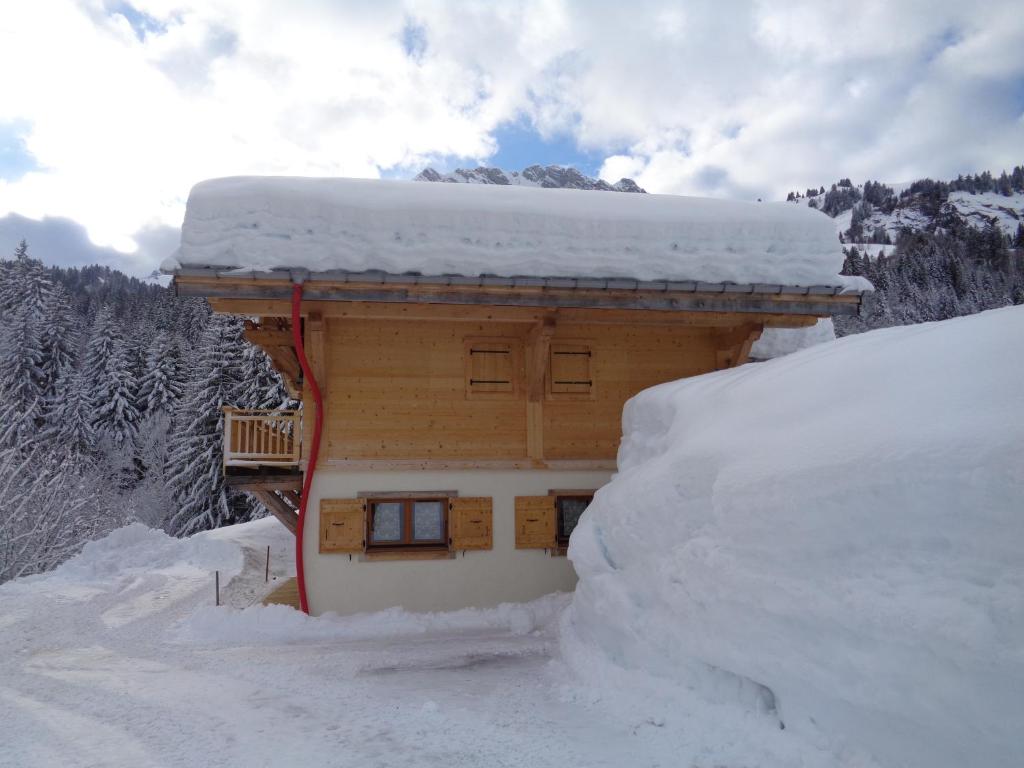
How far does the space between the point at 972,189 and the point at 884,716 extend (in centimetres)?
18480

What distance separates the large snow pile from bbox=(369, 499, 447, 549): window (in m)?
4.49

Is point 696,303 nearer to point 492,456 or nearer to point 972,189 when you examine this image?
point 492,456

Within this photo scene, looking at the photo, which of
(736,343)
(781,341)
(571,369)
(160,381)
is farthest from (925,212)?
(571,369)

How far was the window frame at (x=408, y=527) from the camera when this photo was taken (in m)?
10.2

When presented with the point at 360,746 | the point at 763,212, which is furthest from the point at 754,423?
the point at 763,212

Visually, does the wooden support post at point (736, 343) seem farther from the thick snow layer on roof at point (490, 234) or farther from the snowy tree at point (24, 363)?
the snowy tree at point (24, 363)

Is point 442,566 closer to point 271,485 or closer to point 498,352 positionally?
point 271,485

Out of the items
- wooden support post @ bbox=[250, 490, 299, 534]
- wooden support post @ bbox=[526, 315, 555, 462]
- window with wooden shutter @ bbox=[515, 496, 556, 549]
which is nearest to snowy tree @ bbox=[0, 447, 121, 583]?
wooden support post @ bbox=[250, 490, 299, 534]

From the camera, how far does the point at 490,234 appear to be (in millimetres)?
9758

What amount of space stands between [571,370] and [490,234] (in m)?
2.73

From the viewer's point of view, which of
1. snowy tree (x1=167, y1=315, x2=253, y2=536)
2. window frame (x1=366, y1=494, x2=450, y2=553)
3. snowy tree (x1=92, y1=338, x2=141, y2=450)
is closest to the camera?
window frame (x1=366, y1=494, x2=450, y2=553)

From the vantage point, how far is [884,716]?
3.68 m

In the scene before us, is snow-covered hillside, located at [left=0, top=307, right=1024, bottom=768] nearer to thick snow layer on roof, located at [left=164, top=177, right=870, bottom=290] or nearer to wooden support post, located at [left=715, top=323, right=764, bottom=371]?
thick snow layer on roof, located at [left=164, top=177, right=870, bottom=290]

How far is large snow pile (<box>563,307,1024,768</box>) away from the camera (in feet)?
11.1
